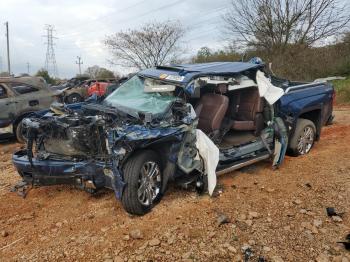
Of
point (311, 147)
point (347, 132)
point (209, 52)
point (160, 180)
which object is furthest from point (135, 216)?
point (209, 52)

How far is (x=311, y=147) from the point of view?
7539mm

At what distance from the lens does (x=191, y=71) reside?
5.48 meters

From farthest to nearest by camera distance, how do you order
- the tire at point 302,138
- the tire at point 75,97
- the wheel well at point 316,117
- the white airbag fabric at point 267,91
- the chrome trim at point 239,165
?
the tire at point 75,97, the wheel well at point 316,117, the tire at point 302,138, the white airbag fabric at point 267,91, the chrome trim at point 239,165

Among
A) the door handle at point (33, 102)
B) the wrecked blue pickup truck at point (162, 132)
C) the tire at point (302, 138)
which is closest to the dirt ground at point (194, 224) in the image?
the wrecked blue pickup truck at point (162, 132)

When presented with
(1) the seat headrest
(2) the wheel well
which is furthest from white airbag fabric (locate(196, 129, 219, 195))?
(2) the wheel well

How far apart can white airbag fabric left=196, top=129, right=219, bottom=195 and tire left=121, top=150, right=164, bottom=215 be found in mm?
581

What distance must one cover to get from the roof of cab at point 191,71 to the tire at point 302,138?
4.75 feet

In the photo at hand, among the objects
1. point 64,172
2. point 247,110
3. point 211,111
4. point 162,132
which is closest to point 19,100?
point 64,172

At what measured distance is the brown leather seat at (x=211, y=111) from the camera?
18.4 feet

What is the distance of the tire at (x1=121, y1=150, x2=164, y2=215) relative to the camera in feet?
14.1

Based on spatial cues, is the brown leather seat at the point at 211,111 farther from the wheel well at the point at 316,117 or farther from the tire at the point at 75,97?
the tire at the point at 75,97

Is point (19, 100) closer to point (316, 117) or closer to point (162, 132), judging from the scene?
point (162, 132)

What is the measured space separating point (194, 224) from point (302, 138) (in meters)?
3.59

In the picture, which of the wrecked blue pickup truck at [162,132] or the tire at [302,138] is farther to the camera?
the tire at [302,138]
